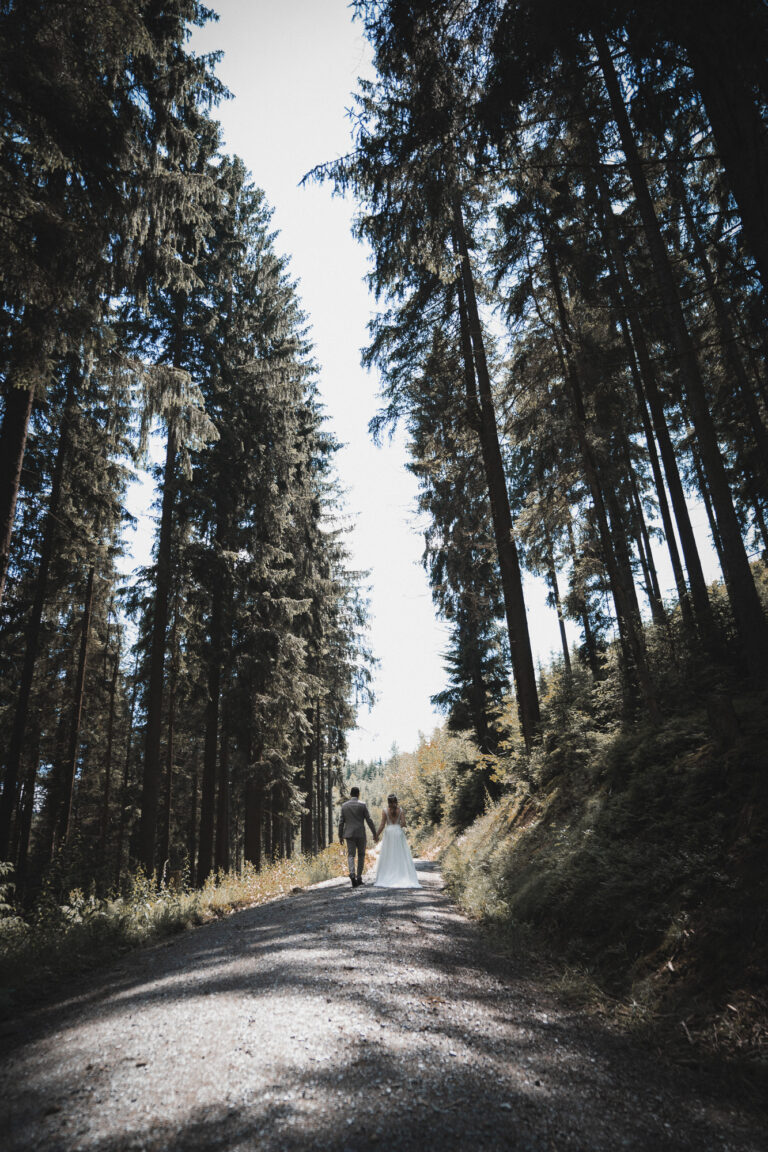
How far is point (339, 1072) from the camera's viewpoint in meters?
2.85

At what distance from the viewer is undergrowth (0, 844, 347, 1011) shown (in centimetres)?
556

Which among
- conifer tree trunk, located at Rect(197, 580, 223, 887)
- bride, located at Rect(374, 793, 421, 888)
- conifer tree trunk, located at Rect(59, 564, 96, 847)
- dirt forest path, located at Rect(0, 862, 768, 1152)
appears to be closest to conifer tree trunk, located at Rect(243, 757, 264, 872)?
conifer tree trunk, located at Rect(197, 580, 223, 887)

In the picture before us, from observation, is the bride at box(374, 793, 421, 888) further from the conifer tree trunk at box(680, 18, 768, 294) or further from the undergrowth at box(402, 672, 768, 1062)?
the conifer tree trunk at box(680, 18, 768, 294)

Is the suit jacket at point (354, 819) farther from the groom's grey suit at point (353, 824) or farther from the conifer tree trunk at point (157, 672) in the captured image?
the conifer tree trunk at point (157, 672)

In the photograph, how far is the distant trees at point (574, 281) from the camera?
589 cm

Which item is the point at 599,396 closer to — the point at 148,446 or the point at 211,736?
the point at 148,446

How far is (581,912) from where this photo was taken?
5738 millimetres

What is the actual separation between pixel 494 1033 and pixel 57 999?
4.06 m

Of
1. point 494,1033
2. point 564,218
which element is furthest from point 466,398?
point 494,1033

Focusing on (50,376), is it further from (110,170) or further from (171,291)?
(171,291)

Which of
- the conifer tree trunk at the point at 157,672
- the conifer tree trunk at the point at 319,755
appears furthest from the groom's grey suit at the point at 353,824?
the conifer tree trunk at the point at 319,755

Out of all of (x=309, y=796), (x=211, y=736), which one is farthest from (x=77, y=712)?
(x=309, y=796)

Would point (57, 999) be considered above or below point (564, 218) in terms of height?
below

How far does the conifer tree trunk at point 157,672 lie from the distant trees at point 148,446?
0.06 m
